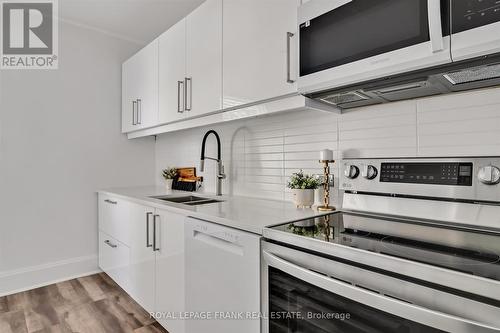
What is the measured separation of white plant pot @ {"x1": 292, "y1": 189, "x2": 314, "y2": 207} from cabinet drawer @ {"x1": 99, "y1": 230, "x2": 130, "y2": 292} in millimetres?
1454

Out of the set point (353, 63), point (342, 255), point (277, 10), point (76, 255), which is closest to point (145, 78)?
point (277, 10)

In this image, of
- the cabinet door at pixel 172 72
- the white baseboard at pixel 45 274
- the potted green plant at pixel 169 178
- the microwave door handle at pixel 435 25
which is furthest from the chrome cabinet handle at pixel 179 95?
the white baseboard at pixel 45 274

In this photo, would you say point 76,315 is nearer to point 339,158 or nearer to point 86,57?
point 339,158

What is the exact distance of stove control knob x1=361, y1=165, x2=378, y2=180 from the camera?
4.28ft

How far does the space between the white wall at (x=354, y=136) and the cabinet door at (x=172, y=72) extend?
0.37 meters

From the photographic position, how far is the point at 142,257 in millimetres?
1968

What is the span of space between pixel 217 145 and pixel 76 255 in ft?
5.87

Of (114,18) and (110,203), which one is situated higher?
(114,18)

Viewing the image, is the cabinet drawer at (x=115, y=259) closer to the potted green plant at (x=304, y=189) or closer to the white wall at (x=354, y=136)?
the white wall at (x=354, y=136)

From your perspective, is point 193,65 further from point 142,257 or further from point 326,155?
point 142,257

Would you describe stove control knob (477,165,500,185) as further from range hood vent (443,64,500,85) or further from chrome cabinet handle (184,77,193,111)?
chrome cabinet handle (184,77,193,111)

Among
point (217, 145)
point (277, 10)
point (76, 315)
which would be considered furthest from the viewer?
point (217, 145)

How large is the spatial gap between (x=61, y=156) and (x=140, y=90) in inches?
37.9

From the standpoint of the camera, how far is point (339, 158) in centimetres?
150
